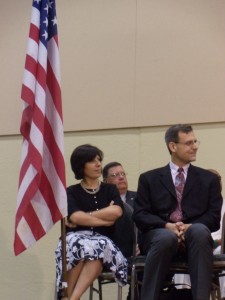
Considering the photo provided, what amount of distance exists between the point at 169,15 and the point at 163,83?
68cm

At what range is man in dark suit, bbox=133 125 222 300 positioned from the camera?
448 cm

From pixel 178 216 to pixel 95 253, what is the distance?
2.17ft

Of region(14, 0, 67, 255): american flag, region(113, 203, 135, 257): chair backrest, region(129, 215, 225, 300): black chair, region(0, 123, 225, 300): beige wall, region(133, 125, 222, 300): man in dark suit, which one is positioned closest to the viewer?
region(14, 0, 67, 255): american flag

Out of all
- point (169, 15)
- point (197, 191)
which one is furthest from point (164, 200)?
point (169, 15)

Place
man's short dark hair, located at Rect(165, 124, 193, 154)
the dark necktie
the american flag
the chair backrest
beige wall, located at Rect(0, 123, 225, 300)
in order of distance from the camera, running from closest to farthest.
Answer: the american flag
the dark necktie
man's short dark hair, located at Rect(165, 124, 193, 154)
the chair backrest
beige wall, located at Rect(0, 123, 225, 300)

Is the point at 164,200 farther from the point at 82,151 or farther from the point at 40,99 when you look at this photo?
the point at 40,99

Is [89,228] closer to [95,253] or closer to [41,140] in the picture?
[95,253]

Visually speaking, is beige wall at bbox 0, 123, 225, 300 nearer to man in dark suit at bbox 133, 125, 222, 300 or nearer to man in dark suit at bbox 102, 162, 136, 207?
man in dark suit at bbox 102, 162, 136, 207

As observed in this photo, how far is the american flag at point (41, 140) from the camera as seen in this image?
13.8 feet

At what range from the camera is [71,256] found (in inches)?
188

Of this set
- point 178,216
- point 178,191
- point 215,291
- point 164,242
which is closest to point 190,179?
point 178,191

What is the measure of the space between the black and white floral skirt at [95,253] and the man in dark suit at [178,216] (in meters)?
0.22

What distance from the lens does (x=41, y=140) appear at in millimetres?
4230

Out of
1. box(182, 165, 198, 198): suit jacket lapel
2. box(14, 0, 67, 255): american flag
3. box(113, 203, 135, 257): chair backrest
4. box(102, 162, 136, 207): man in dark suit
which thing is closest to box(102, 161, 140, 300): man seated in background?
box(102, 162, 136, 207): man in dark suit
